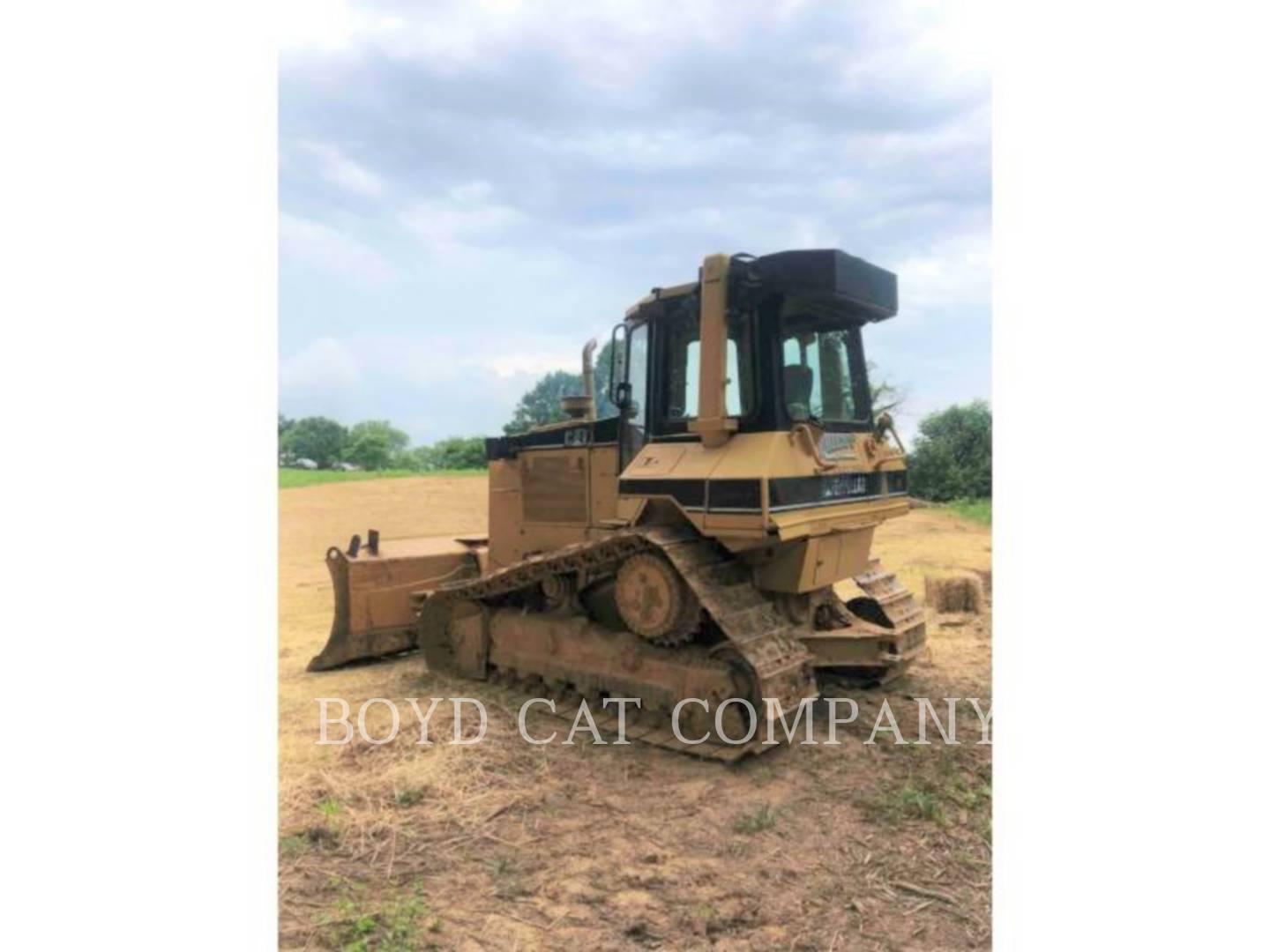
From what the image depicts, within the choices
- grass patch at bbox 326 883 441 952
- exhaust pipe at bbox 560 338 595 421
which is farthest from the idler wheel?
grass patch at bbox 326 883 441 952

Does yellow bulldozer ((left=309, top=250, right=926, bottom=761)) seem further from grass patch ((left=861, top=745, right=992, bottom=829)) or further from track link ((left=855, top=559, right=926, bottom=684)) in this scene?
grass patch ((left=861, top=745, right=992, bottom=829))

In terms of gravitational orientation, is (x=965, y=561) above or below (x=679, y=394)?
below

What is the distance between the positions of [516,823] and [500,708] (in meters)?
1.59

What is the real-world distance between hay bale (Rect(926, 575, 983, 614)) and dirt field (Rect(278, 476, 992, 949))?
2.73 m

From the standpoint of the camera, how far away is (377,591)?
652 cm

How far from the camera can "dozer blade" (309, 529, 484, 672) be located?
6.36m

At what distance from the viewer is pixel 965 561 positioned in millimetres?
12117

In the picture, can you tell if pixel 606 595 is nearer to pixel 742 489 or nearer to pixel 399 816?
pixel 742 489

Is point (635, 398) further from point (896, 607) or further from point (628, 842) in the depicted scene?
point (628, 842)

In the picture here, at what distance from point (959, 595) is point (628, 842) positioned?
5.66 m

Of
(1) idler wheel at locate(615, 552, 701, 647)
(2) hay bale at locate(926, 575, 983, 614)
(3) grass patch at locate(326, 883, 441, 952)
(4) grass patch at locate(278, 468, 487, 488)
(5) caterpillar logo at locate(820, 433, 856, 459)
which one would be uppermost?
(4) grass patch at locate(278, 468, 487, 488)

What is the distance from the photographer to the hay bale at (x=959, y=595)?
26.0 ft

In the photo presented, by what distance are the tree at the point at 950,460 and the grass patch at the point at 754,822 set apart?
3180mm

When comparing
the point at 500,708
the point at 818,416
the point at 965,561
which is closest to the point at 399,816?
the point at 500,708
